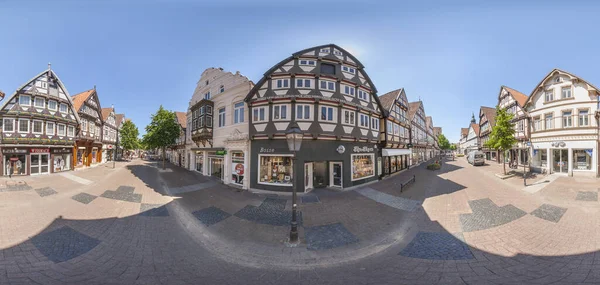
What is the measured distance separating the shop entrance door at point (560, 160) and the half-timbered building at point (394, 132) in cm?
1211

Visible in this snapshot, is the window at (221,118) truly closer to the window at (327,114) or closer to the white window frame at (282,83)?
the white window frame at (282,83)

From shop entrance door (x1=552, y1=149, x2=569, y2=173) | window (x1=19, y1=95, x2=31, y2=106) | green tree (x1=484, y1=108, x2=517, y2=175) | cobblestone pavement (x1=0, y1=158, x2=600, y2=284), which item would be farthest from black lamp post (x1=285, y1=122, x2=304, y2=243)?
Result: window (x1=19, y1=95, x2=31, y2=106)

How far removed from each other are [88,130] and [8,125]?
10346 millimetres

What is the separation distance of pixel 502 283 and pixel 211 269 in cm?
639

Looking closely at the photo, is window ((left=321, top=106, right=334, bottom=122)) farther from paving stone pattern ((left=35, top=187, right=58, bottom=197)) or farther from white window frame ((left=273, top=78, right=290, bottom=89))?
paving stone pattern ((left=35, top=187, right=58, bottom=197))

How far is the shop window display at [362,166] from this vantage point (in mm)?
14655

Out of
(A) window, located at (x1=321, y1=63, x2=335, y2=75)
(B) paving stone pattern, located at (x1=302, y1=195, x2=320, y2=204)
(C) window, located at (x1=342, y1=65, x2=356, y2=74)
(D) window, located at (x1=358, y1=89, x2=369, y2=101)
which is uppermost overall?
(C) window, located at (x1=342, y1=65, x2=356, y2=74)

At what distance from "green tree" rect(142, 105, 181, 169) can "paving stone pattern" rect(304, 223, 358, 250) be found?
2526cm

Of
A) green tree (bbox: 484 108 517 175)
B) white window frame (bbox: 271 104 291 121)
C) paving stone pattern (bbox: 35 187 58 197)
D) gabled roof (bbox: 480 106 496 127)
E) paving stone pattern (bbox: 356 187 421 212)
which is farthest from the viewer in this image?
gabled roof (bbox: 480 106 496 127)

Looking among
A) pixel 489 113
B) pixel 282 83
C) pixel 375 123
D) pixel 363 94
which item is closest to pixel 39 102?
pixel 282 83

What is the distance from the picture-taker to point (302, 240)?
6.39 m

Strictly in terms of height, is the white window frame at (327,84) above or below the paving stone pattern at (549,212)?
above

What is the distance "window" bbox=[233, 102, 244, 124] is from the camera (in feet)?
48.9

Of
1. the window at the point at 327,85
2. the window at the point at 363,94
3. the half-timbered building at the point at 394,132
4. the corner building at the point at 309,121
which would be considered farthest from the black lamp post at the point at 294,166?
the half-timbered building at the point at 394,132
